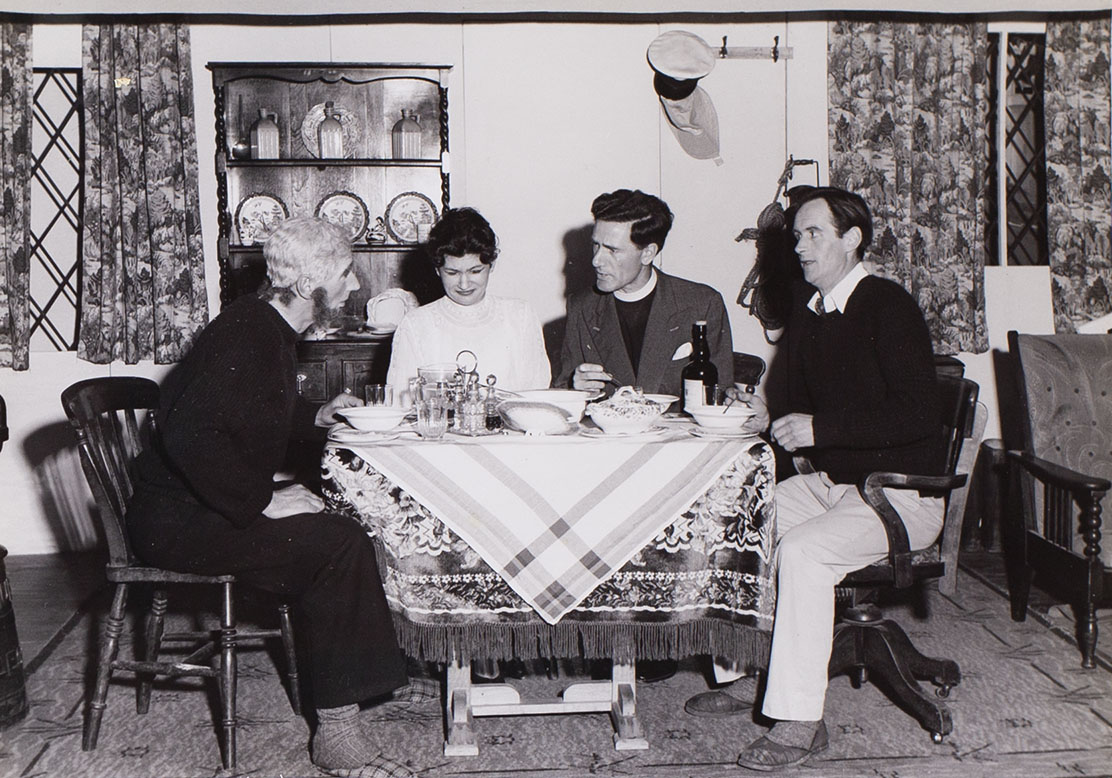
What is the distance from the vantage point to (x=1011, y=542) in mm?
3686

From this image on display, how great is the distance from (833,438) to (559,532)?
78cm

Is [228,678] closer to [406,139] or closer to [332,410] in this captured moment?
[332,410]

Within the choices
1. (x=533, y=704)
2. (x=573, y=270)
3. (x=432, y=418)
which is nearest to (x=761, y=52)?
(x=573, y=270)

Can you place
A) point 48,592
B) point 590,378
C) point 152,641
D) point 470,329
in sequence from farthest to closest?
1. point 48,592
2. point 470,329
3. point 590,378
4. point 152,641

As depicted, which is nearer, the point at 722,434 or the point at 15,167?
the point at 722,434

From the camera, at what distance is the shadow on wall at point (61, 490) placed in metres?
4.66

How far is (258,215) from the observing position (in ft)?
15.4

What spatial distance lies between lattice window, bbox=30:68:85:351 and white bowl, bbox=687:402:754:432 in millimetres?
3310

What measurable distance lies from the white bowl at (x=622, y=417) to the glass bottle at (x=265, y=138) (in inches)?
106

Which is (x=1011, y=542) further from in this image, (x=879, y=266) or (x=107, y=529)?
(x=107, y=529)

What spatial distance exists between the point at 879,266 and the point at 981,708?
7.37ft

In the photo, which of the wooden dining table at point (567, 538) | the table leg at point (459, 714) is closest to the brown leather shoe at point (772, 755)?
the wooden dining table at point (567, 538)

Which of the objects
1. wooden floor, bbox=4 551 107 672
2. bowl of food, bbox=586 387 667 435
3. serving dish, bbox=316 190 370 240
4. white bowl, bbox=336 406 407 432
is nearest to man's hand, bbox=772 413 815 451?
bowl of food, bbox=586 387 667 435

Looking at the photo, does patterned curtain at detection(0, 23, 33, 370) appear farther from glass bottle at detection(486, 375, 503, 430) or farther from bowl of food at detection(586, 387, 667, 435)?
bowl of food at detection(586, 387, 667, 435)
